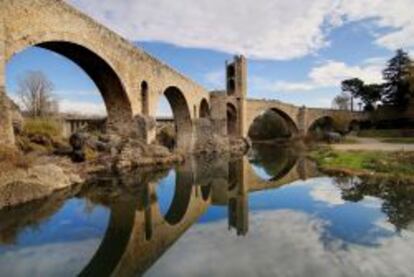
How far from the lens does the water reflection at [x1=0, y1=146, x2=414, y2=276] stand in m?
6.98

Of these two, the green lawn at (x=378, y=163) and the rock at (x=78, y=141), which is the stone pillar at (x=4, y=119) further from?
the green lawn at (x=378, y=163)

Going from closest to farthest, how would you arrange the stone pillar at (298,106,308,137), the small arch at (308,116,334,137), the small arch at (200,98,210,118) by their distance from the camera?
the small arch at (200,98,210,118) → the stone pillar at (298,106,308,137) → the small arch at (308,116,334,137)

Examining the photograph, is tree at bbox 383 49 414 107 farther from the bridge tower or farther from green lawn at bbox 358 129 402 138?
the bridge tower

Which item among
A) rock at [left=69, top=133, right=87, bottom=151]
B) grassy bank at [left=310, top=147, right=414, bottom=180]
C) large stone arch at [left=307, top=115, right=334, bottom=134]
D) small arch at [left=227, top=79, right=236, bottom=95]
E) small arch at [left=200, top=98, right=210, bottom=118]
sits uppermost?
small arch at [left=227, top=79, right=236, bottom=95]

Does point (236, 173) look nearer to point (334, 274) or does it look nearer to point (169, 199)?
point (169, 199)

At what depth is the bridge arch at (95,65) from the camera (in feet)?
48.6

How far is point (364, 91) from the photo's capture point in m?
67.6

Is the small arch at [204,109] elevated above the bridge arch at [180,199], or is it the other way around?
the small arch at [204,109]

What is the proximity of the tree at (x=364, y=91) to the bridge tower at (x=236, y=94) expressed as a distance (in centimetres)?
2431

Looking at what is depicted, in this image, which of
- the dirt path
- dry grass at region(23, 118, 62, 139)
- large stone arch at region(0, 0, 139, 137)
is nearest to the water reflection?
large stone arch at region(0, 0, 139, 137)

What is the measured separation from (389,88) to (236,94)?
2521cm

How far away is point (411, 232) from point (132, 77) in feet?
58.3

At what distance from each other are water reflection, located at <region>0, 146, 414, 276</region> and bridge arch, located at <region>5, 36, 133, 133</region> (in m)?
5.53

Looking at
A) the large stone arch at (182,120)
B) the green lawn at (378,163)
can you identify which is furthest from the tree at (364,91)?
the green lawn at (378,163)
